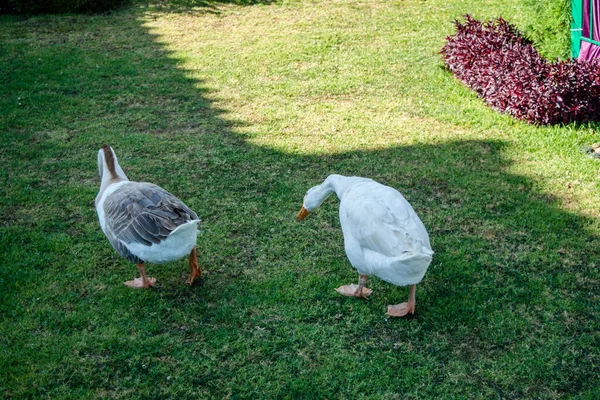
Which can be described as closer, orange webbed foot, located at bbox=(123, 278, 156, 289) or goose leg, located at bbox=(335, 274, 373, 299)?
goose leg, located at bbox=(335, 274, 373, 299)

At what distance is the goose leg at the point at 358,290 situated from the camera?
16.0 ft

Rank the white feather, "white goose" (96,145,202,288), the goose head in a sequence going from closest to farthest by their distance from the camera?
the white feather
"white goose" (96,145,202,288)
the goose head

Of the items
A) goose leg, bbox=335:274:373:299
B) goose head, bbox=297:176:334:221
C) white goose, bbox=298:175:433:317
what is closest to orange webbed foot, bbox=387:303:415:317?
white goose, bbox=298:175:433:317

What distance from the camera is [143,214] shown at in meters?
4.66

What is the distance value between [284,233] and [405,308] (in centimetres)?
155

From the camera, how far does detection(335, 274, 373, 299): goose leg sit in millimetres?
4879

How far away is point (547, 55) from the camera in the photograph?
9.66 m

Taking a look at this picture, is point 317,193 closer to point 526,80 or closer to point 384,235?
point 384,235

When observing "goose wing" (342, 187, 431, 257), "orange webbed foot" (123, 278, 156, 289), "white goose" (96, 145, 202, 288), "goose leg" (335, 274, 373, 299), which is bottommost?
"orange webbed foot" (123, 278, 156, 289)

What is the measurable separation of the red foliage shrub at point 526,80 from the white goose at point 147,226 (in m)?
5.09

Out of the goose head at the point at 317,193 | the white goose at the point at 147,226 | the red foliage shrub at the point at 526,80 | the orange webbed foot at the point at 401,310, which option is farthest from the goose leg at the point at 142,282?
the red foliage shrub at the point at 526,80

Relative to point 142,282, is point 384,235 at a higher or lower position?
higher

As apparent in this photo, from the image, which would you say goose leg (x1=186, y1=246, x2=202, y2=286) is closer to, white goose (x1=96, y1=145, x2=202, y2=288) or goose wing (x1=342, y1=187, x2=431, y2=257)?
white goose (x1=96, y1=145, x2=202, y2=288)

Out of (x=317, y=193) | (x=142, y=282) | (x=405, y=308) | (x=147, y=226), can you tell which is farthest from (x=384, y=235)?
(x=142, y=282)
